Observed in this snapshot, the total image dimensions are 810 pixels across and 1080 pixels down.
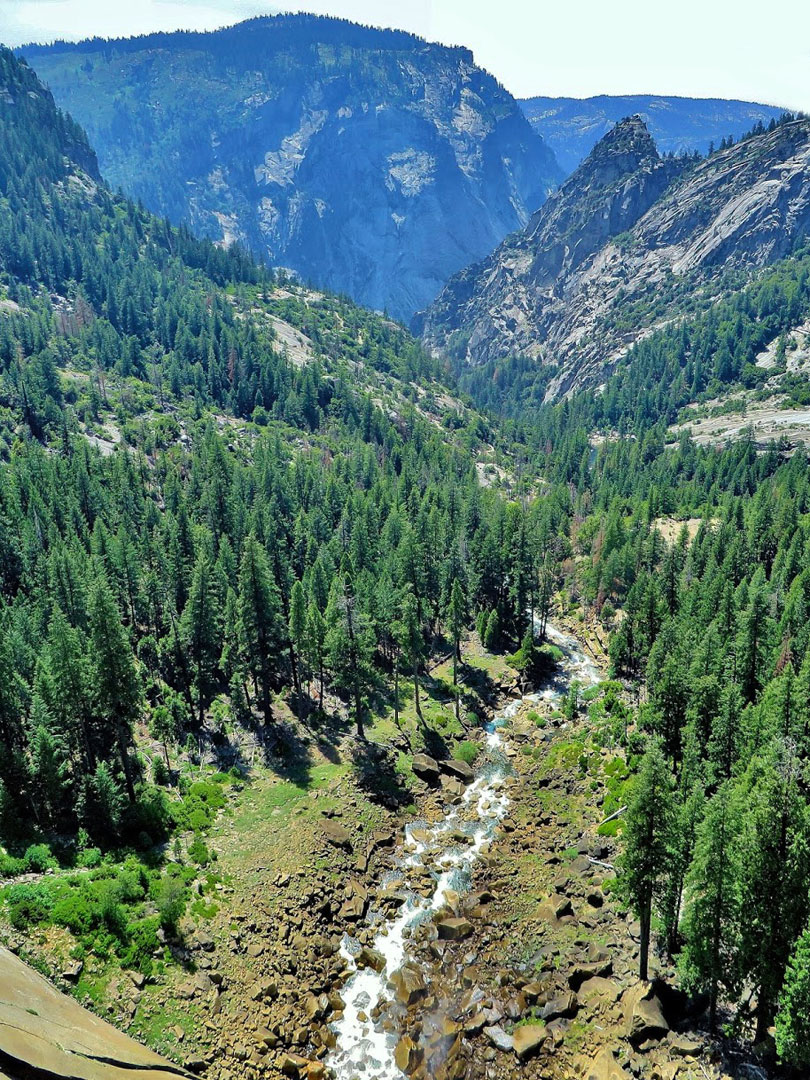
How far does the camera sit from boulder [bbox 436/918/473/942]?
149 ft

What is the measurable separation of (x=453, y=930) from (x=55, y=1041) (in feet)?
88.1

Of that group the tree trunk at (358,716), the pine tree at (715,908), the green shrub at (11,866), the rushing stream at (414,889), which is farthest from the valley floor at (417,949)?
the green shrub at (11,866)

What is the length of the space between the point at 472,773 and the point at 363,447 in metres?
130

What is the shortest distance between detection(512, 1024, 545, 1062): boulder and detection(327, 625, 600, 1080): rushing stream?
6.78 m

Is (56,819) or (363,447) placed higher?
(363,447)

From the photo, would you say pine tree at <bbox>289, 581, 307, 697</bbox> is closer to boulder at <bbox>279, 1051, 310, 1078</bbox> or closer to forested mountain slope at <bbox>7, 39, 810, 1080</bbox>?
forested mountain slope at <bbox>7, 39, 810, 1080</bbox>

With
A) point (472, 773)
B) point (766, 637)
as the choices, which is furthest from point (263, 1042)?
point (766, 637)

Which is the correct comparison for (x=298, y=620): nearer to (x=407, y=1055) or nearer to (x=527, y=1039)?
(x=407, y=1055)

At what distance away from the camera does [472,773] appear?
66625mm

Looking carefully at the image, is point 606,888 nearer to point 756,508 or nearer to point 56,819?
point 56,819

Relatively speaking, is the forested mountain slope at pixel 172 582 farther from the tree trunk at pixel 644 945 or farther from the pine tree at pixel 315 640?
the tree trunk at pixel 644 945

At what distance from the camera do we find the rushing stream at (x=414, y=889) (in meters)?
36.9

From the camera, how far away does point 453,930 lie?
45.6 metres

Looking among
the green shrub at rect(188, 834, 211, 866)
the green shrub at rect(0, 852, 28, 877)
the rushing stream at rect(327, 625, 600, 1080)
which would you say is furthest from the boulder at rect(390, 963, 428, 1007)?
the green shrub at rect(0, 852, 28, 877)
